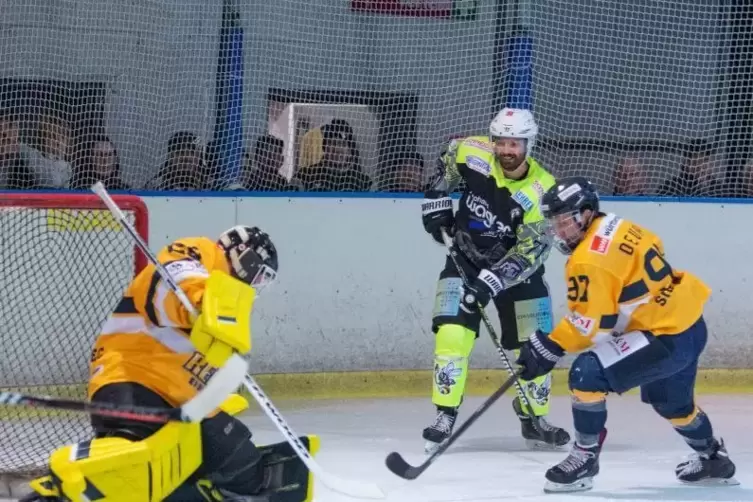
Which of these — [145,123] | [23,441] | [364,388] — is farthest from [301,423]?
[145,123]

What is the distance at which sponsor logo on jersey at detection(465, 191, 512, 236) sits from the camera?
4.91m

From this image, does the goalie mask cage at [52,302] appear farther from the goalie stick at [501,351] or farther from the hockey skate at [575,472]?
the hockey skate at [575,472]

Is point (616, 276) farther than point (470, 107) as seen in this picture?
No

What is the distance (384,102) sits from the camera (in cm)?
624

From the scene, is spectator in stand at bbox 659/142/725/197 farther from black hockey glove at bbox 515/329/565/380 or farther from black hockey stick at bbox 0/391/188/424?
black hockey stick at bbox 0/391/188/424

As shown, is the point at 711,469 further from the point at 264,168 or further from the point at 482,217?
the point at 264,168

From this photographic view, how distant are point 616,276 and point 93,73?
2.93 metres

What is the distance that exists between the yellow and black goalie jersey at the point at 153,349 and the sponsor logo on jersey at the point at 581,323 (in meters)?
1.10

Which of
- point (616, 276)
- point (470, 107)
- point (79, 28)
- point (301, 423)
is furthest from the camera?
point (470, 107)

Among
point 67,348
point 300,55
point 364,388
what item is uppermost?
point 300,55

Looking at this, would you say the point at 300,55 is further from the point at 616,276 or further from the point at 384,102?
the point at 616,276

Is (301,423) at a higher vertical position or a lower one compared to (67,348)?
lower

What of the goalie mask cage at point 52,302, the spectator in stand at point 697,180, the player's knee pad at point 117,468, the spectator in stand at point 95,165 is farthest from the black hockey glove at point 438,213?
the player's knee pad at point 117,468

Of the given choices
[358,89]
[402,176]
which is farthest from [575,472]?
[358,89]
